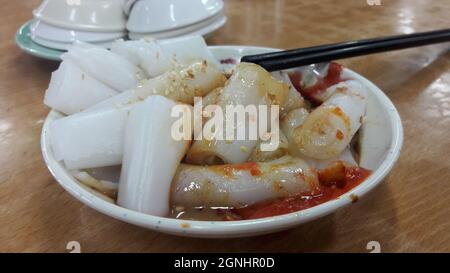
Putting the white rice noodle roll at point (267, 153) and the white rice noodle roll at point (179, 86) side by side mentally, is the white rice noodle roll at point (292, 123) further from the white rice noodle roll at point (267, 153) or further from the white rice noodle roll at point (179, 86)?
the white rice noodle roll at point (179, 86)

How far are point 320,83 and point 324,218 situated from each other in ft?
1.05

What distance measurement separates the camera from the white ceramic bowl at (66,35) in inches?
47.3

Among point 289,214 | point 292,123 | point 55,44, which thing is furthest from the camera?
point 55,44

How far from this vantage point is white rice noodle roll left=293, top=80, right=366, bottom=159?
0.69 m

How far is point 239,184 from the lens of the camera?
2.09 ft

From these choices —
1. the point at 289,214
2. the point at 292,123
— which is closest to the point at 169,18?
the point at 292,123

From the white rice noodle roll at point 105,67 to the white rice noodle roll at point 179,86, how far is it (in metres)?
0.05

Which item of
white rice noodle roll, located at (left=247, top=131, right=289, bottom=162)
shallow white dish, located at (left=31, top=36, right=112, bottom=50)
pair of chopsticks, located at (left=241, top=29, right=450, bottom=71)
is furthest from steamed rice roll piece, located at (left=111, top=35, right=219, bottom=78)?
shallow white dish, located at (left=31, top=36, right=112, bottom=50)

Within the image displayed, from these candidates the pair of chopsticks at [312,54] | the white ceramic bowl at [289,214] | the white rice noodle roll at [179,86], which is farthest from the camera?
the pair of chopsticks at [312,54]

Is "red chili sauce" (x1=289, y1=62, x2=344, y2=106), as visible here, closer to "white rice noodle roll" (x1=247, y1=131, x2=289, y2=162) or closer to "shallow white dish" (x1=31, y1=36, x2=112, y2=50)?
"white rice noodle roll" (x1=247, y1=131, x2=289, y2=162)

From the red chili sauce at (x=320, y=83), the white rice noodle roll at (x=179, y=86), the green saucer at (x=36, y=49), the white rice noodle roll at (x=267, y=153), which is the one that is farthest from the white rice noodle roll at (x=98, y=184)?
the green saucer at (x=36, y=49)

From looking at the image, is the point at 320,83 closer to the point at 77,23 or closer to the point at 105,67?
the point at 105,67

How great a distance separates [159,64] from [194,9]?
0.50 meters

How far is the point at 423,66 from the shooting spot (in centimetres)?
120
